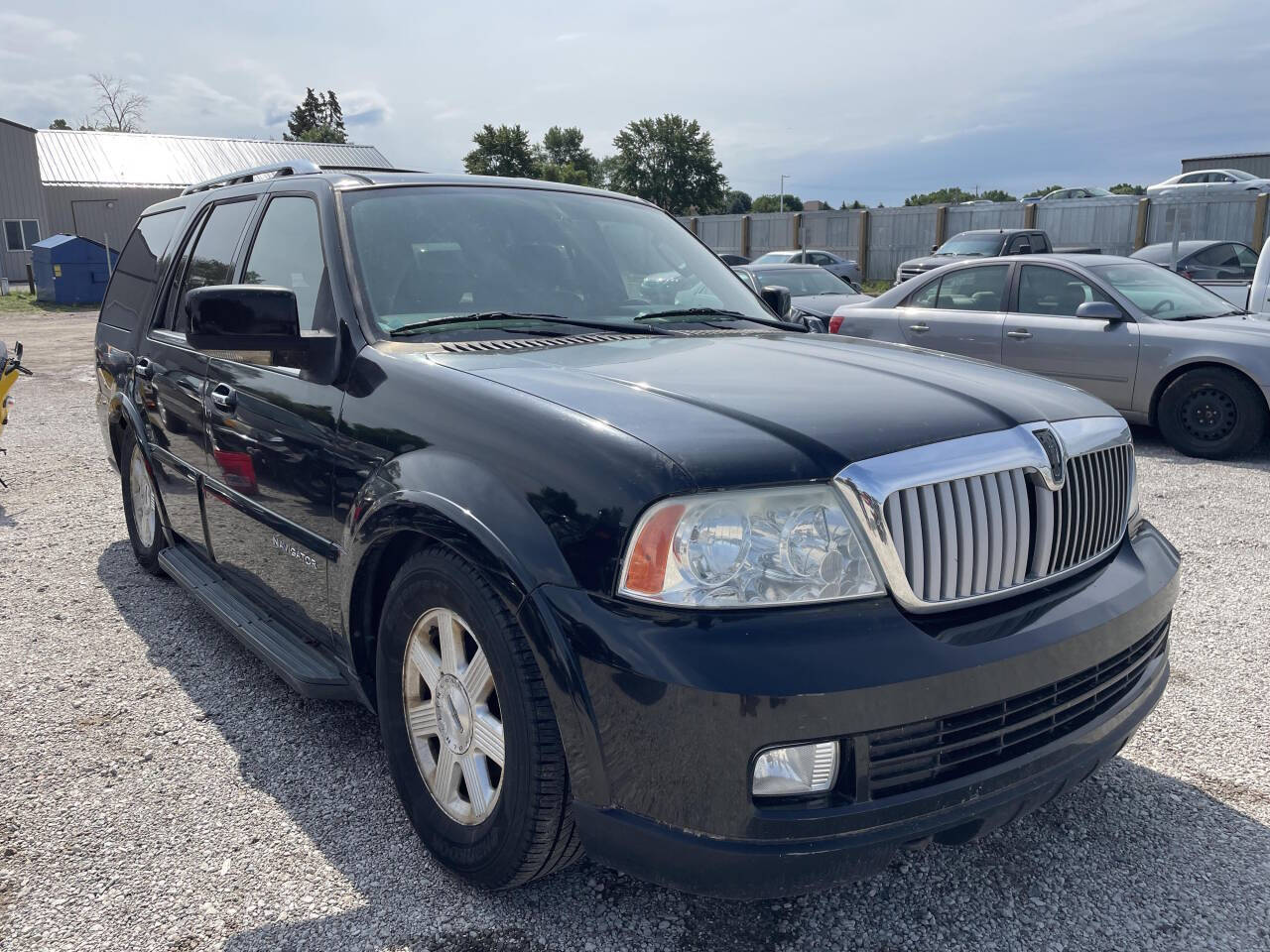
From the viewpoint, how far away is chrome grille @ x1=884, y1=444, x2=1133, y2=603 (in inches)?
81.3

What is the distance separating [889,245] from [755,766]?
109 ft

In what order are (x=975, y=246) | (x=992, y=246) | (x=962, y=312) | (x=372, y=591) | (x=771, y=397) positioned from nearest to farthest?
(x=771, y=397)
(x=372, y=591)
(x=962, y=312)
(x=992, y=246)
(x=975, y=246)

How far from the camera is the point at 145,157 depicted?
42.9m

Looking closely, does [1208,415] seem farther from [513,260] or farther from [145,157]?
[145,157]

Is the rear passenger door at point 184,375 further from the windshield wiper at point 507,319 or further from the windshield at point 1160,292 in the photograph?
the windshield at point 1160,292

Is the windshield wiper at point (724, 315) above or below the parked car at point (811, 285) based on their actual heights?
above

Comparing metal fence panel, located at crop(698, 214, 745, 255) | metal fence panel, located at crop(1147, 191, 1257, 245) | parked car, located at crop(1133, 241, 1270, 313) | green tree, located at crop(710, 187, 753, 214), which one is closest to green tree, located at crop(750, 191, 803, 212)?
green tree, located at crop(710, 187, 753, 214)

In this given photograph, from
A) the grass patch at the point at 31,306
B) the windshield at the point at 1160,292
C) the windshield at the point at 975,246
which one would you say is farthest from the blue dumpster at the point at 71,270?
the windshield at the point at 1160,292

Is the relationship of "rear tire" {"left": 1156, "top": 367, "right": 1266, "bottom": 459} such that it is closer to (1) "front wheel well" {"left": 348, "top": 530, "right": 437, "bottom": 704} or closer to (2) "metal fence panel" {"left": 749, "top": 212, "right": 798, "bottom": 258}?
(1) "front wheel well" {"left": 348, "top": 530, "right": 437, "bottom": 704}

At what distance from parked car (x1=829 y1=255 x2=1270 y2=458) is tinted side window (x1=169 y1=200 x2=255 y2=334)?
6435 millimetres

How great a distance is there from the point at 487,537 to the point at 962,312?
25.6 ft

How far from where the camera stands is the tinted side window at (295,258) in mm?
3139

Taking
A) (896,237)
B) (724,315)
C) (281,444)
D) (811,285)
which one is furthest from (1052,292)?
(896,237)

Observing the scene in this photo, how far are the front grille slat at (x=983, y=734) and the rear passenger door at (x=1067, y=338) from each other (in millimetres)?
6372
